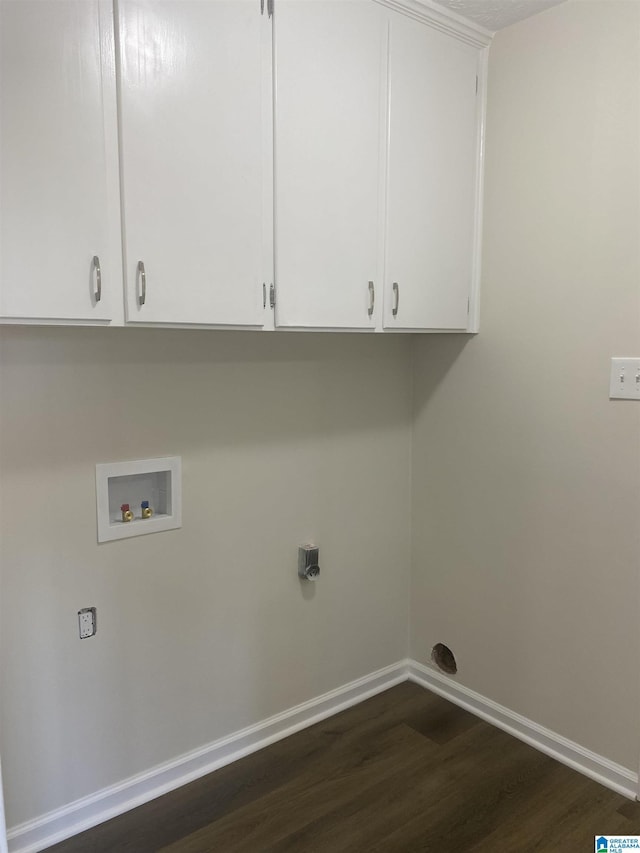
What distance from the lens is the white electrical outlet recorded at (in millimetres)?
1860

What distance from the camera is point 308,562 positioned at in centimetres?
236

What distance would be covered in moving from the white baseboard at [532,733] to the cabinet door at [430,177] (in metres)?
1.46

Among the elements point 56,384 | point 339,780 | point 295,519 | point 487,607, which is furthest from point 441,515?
point 56,384

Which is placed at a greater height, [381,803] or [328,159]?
[328,159]

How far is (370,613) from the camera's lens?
266cm

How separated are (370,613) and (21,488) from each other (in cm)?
151

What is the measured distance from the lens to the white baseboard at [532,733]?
208 centimetres

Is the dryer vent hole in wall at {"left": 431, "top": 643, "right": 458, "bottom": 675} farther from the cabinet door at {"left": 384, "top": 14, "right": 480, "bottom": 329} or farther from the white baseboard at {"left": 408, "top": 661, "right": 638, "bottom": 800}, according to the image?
the cabinet door at {"left": 384, "top": 14, "right": 480, "bottom": 329}

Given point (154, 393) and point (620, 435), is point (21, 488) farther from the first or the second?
point (620, 435)

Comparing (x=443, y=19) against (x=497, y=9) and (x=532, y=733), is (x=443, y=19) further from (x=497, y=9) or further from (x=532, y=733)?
(x=532, y=733)

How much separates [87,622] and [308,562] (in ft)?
2.65

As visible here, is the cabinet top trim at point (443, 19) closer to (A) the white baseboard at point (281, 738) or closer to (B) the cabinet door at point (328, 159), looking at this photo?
(B) the cabinet door at point (328, 159)

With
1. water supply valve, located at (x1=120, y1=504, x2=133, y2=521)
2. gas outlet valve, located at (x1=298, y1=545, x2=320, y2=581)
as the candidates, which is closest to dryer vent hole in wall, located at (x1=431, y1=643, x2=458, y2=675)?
gas outlet valve, located at (x1=298, y1=545, x2=320, y2=581)

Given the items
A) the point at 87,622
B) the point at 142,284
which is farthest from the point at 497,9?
the point at 87,622
